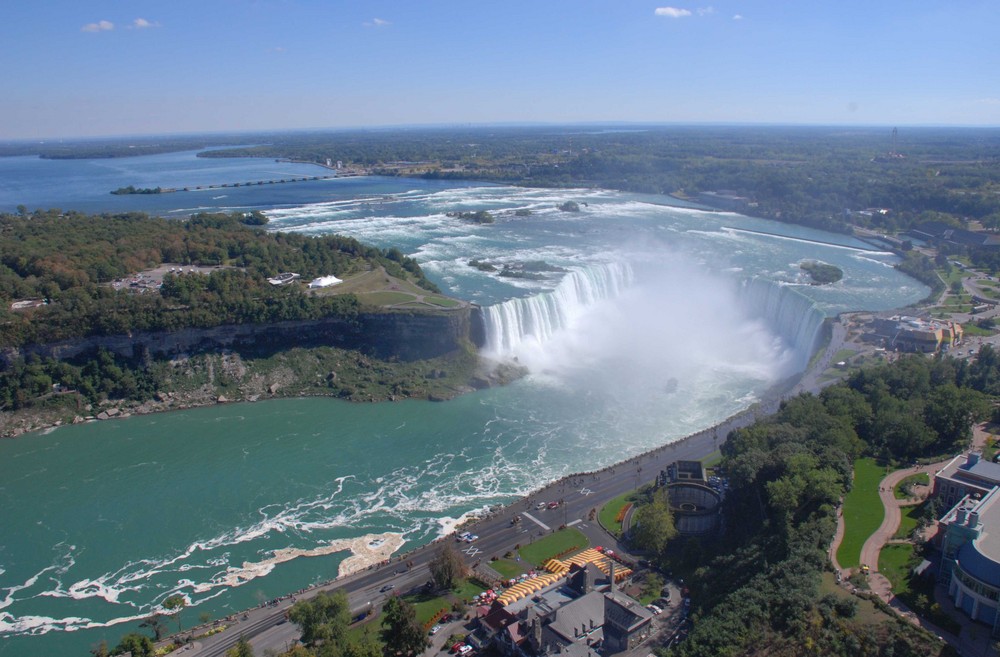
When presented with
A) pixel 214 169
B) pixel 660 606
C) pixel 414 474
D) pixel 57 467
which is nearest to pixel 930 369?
pixel 660 606

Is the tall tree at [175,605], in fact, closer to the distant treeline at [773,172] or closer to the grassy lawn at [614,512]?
the grassy lawn at [614,512]

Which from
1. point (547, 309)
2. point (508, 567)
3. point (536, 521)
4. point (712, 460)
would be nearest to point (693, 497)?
point (712, 460)

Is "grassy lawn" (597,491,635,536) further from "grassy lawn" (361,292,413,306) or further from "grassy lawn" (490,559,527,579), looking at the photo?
"grassy lawn" (361,292,413,306)

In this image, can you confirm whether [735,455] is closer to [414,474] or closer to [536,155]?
[414,474]

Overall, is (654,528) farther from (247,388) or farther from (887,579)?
(247,388)

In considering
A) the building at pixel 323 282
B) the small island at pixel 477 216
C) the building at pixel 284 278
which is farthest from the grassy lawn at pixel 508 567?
the small island at pixel 477 216

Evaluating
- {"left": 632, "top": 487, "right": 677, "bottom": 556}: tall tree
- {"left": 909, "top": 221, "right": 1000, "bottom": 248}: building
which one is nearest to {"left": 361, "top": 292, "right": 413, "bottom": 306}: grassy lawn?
{"left": 632, "top": 487, "right": 677, "bottom": 556}: tall tree
